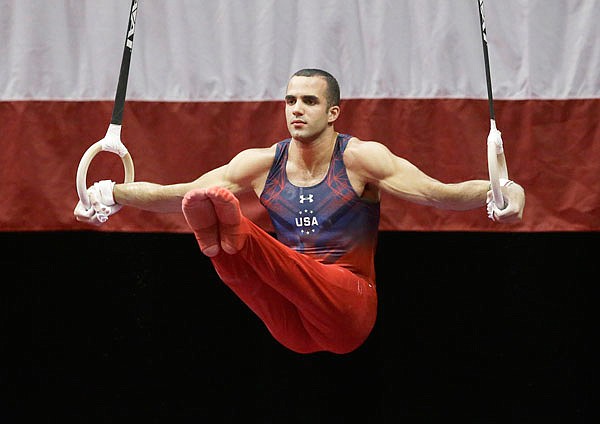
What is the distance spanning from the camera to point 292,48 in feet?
13.3

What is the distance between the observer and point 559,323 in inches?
169

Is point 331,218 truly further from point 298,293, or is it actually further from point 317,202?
point 298,293

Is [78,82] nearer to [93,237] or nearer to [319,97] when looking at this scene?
[93,237]

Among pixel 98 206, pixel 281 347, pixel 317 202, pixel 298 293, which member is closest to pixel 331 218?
pixel 317 202

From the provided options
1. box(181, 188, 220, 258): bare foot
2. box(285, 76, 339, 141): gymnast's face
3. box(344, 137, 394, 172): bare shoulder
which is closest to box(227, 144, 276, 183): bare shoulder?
box(285, 76, 339, 141): gymnast's face

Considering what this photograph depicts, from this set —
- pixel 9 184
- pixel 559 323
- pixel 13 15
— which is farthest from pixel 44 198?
pixel 559 323

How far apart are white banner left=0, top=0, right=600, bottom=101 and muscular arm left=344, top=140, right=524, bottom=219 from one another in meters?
0.59

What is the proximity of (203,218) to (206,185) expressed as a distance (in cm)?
64

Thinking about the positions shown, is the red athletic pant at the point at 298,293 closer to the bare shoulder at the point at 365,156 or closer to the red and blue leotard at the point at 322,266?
the red and blue leotard at the point at 322,266

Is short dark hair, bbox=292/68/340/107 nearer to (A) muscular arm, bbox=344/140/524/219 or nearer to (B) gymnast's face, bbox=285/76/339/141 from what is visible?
(B) gymnast's face, bbox=285/76/339/141

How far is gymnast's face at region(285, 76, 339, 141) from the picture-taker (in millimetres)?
3445

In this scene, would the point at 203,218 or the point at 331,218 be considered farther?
the point at 331,218

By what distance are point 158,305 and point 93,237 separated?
405 millimetres

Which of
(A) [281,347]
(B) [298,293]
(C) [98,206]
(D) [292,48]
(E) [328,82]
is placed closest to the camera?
(B) [298,293]
